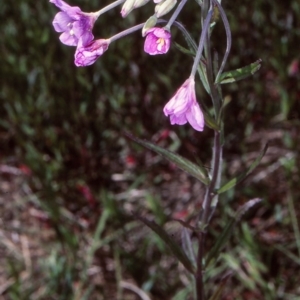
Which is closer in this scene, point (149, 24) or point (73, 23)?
point (149, 24)

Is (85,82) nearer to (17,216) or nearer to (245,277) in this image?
(17,216)

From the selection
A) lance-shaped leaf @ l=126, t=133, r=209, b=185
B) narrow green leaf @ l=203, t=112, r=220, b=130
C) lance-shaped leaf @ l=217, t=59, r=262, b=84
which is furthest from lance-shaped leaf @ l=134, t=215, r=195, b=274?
lance-shaped leaf @ l=217, t=59, r=262, b=84

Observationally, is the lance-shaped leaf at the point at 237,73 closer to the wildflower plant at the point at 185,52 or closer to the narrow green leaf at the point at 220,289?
the wildflower plant at the point at 185,52

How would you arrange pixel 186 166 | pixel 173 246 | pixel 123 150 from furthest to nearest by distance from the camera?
pixel 123 150 → pixel 173 246 → pixel 186 166

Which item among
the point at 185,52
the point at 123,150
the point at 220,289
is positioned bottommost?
the point at 220,289

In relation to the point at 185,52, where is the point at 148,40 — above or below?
above

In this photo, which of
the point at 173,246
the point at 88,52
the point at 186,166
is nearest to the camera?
the point at 88,52

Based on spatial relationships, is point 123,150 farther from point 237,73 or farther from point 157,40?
point 157,40

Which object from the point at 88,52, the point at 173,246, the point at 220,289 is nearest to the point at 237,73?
the point at 88,52
